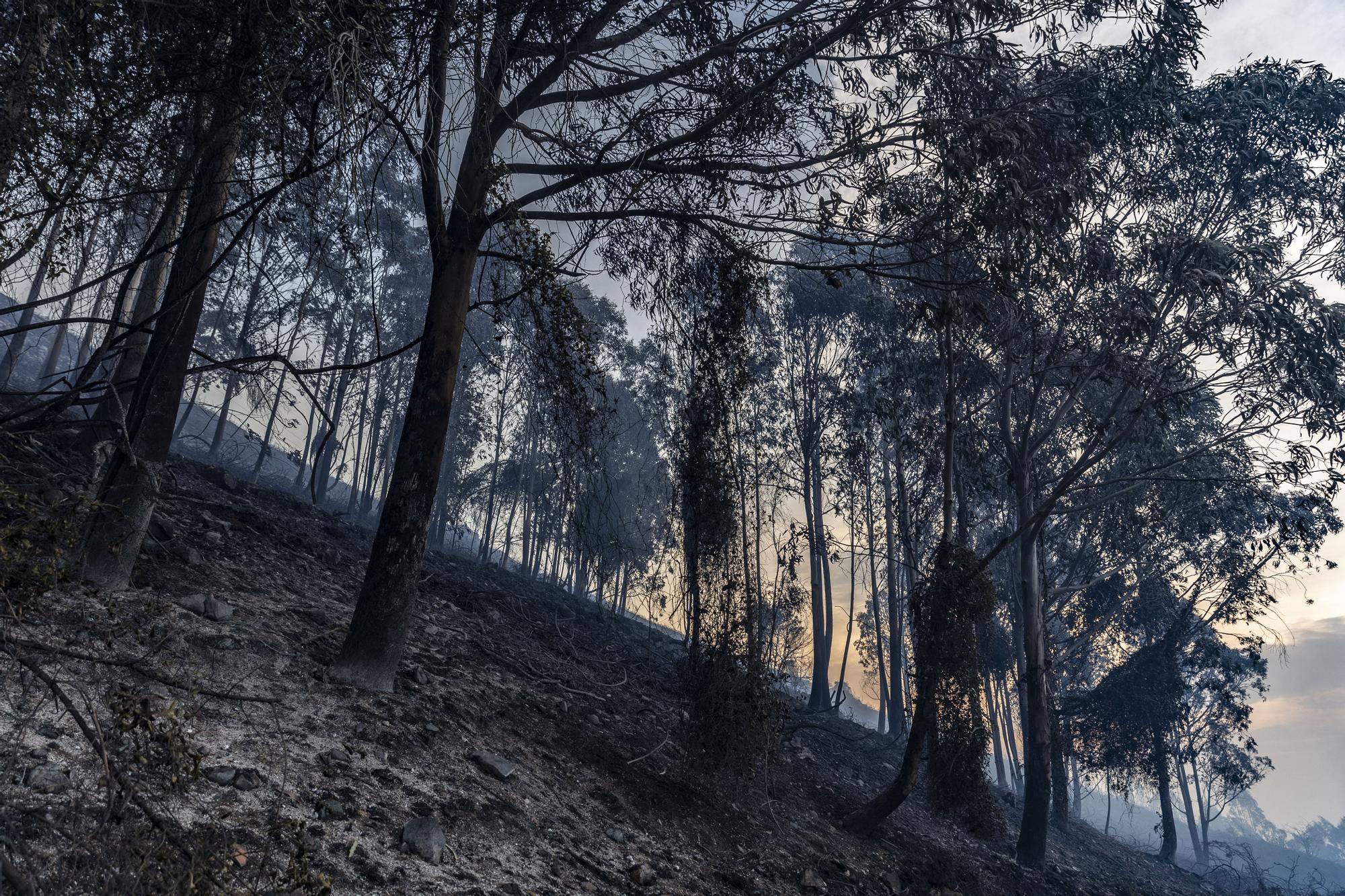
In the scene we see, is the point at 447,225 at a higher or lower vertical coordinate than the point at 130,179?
higher

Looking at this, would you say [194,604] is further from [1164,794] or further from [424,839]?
[1164,794]

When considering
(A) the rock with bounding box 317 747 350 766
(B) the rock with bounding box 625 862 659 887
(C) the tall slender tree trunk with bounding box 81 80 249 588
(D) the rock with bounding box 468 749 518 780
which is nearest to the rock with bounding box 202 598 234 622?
(C) the tall slender tree trunk with bounding box 81 80 249 588

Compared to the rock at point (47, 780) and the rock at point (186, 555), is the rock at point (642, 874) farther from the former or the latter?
the rock at point (186, 555)

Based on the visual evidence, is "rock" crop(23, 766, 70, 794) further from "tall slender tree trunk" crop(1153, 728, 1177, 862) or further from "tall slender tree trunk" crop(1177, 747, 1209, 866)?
"tall slender tree trunk" crop(1177, 747, 1209, 866)

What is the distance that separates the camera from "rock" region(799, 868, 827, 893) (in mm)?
6285

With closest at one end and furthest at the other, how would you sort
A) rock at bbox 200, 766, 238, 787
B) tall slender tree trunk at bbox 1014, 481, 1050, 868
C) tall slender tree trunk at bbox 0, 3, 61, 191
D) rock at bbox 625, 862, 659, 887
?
tall slender tree trunk at bbox 0, 3, 61, 191 → rock at bbox 200, 766, 238, 787 → rock at bbox 625, 862, 659, 887 → tall slender tree trunk at bbox 1014, 481, 1050, 868

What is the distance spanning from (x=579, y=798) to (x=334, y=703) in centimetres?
195

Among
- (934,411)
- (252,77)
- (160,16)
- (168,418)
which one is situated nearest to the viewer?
(160,16)

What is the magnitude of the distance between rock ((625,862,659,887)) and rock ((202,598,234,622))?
354cm

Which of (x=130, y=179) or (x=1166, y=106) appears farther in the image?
(x=1166, y=106)

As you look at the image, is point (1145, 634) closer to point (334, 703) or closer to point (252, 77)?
point (334, 703)

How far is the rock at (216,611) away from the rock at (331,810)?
244 centimetres

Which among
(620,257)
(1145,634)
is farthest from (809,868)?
(1145,634)

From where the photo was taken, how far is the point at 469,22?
16.0ft
